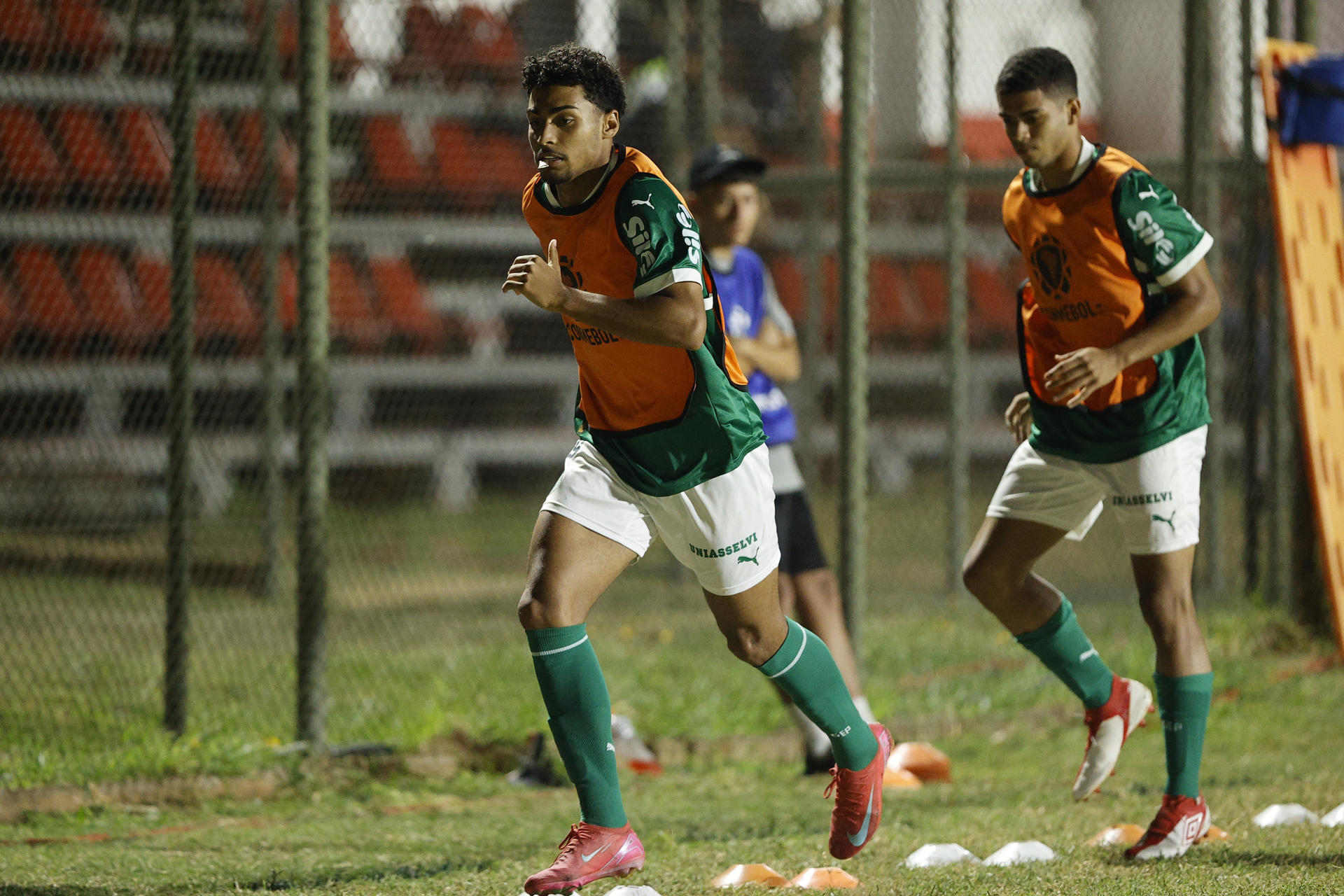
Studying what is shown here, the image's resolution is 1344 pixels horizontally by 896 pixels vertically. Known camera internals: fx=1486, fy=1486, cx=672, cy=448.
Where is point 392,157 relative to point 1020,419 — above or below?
above

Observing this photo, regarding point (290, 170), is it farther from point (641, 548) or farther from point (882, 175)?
point (641, 548)

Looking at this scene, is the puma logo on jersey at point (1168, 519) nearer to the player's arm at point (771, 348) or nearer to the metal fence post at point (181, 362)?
the player's arm at point (771, 348)

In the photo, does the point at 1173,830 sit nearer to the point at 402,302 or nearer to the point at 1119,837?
the point at 1119,837

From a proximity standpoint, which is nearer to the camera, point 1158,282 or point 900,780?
point 1158,282

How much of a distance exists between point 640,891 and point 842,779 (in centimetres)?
70

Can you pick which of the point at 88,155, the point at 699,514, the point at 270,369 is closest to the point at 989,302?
the point at 270,369

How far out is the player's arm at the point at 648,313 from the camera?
3.58 meters

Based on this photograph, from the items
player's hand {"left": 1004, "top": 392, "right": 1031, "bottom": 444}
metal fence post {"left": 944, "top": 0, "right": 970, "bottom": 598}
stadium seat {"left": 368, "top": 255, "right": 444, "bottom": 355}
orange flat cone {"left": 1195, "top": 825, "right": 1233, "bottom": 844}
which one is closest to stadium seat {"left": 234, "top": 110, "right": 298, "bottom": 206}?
stadium seat {"left": 368, "top": 255, "right": 444, "bottom": 355}

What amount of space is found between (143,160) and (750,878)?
596 cm

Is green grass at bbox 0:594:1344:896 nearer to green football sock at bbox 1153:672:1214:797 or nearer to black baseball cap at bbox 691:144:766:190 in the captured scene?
green football sock at bbox 1153:672:1214:797

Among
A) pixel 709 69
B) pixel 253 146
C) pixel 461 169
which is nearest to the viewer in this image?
pixel 709 69

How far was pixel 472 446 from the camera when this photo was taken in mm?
16281

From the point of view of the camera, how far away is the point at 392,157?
38.8 ft

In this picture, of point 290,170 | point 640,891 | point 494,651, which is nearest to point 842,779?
point 640,891
